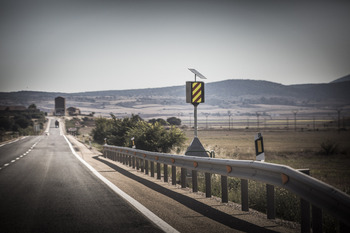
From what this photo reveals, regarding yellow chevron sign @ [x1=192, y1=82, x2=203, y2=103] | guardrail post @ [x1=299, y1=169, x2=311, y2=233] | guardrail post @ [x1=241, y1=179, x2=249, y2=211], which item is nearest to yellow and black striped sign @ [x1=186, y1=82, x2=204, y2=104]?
yellow chevron sign @ [x1=192, y1=82, x2=203, y2=103]

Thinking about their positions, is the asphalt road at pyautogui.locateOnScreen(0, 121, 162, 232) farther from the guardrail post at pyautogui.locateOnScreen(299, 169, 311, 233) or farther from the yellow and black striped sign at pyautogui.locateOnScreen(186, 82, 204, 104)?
the yellow and black striped sign at pyautogui.locateOnScreen(186, 82, 204, 104)

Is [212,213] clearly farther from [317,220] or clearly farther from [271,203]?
[317,220]

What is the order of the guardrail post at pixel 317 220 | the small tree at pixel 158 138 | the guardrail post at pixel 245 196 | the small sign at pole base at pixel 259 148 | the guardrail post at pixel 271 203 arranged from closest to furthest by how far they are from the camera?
the guardrail post at pixel 317 220 → the guardrail post at pixel 271 203 → the guardrail post at pixel 245 196 → the small sign at pole base at pixel 259 148 → the small tree at pixel 158 138

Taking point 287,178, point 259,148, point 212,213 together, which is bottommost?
point 212,213

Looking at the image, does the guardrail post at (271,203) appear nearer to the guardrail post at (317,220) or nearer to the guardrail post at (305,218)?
the guardrail post at (305,218)

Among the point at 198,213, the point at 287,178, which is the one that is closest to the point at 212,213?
the point at 198,213

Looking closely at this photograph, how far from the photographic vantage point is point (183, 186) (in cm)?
1140

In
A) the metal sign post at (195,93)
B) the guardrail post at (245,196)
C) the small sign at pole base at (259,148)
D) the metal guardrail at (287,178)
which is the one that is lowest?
the guardrail post at (245,196)

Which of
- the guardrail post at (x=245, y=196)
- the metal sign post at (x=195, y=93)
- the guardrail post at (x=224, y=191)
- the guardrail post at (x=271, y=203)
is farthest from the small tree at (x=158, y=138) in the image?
the guardrail post at (x=271, y=203)

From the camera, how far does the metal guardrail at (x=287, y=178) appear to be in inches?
184

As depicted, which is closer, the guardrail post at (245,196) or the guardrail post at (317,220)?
the guardrail post at (317,220)

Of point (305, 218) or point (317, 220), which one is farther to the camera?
point (305, 218)

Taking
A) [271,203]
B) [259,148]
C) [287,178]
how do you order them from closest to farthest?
[287,178] < [271,203] < [259,148]

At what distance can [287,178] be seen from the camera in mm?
6281
